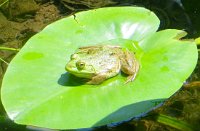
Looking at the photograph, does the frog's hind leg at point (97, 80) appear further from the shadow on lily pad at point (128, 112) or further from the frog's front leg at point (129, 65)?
the shadow on lily pad at point (128, 112)

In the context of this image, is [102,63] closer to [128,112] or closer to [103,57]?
[103,57]

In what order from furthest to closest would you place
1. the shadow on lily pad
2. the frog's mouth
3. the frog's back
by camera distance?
the frog's back < the frog's mouth < the shadow on lily pad

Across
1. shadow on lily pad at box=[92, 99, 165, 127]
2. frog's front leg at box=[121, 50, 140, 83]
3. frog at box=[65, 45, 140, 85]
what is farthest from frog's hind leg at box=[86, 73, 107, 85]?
shadow on lily pad at box=[92, 99, 165, 127]

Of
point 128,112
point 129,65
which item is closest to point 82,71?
point 129,65

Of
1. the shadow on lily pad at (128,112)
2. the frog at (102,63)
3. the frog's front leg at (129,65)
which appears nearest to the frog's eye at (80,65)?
the frog at (102,63)

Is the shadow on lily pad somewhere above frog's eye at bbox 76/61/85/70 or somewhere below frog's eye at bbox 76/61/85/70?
below

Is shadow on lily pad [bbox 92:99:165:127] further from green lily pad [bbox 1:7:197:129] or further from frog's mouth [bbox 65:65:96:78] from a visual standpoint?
frog's mouth [bbox 65:65:96:78]
